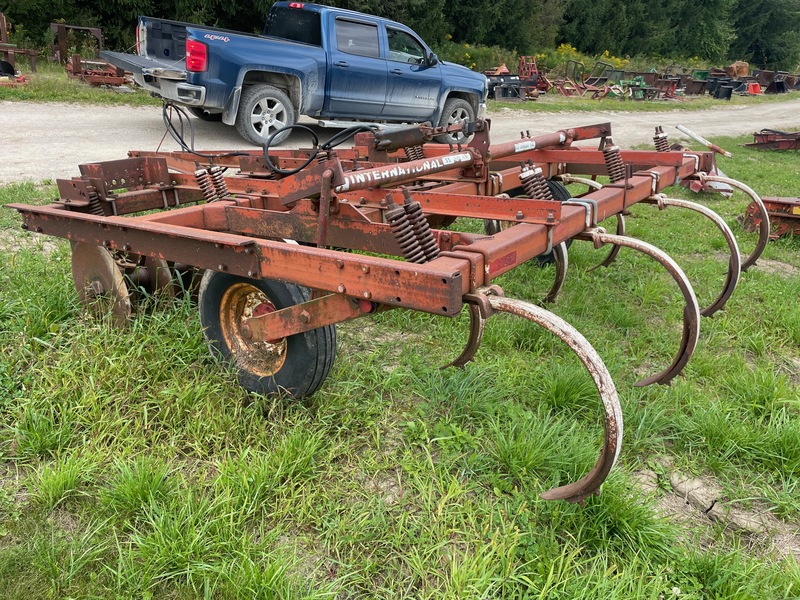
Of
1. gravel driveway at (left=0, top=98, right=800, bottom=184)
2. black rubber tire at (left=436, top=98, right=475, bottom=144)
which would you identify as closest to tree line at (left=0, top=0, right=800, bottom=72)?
gravel driveway at (left=0, top=98, right=800, bottom=184)

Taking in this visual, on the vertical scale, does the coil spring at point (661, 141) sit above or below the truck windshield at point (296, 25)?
below

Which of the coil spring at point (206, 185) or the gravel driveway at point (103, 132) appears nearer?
the coil spring at point (206, 185)

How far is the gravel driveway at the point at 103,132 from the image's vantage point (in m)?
7.60

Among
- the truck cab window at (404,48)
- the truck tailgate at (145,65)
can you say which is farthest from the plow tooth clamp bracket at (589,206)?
the truck cab window at (404,48)

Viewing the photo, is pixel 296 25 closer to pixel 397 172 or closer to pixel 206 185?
pixel 206 185

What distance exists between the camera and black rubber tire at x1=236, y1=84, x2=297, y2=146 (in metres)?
9.45

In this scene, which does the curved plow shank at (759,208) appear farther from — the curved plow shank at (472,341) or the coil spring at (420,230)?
the coil spring at (420,230)

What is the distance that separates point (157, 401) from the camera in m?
2.99

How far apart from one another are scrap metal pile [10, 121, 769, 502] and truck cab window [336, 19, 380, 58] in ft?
20.3

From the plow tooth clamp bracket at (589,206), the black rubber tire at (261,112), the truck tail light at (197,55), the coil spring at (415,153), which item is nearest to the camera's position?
the plow tooth clamp bracket at (589,206)

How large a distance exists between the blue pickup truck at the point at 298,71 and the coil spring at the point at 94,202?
5296mm

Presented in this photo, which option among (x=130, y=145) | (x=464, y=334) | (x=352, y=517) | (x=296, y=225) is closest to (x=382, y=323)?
(x=464, y=334)

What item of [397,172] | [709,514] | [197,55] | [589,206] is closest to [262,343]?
[397,172]

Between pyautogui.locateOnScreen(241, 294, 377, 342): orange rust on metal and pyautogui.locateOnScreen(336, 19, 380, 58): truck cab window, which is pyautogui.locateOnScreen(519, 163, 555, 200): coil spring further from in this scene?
pyautogui.locateOnScreen(336, 19, 380, 58): truck cab window
